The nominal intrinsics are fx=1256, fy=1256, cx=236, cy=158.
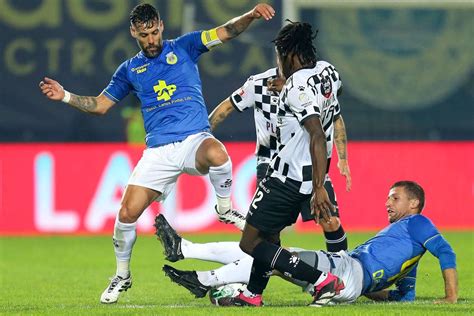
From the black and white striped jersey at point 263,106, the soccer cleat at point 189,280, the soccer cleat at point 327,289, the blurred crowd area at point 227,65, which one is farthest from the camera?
the blurred crowd area at point 227,65

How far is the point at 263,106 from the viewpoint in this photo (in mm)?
9734

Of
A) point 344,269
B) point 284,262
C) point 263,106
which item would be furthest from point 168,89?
point 344,269

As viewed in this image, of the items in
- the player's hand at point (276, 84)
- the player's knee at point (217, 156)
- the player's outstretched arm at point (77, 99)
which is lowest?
the player's knee at point (217, 156)

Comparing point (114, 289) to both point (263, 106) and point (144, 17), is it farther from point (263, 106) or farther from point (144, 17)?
point (144, 17)

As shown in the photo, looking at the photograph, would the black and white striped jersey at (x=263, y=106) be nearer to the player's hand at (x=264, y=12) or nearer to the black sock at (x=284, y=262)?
the player's hand at (x=264, y=12)

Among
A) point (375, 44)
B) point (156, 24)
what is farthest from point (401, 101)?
point (156, 24)

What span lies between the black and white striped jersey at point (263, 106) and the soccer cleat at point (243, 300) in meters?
1.54

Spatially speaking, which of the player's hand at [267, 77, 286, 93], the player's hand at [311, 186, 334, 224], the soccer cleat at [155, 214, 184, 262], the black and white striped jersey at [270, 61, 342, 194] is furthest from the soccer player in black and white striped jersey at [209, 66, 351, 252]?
the player's hand at [311, 186, 334, 224]

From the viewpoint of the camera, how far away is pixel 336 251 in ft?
29.6

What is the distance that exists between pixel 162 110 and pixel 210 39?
0.66 metres

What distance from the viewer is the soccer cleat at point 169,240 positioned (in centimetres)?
912

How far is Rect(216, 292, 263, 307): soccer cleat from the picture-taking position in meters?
8.45

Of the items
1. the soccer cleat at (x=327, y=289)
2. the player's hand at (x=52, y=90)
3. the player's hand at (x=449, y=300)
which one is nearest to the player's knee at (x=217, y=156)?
the player's hand at (x=52, y=90)

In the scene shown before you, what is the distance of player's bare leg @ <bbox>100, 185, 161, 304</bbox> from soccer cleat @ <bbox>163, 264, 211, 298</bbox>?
21.7 inches
